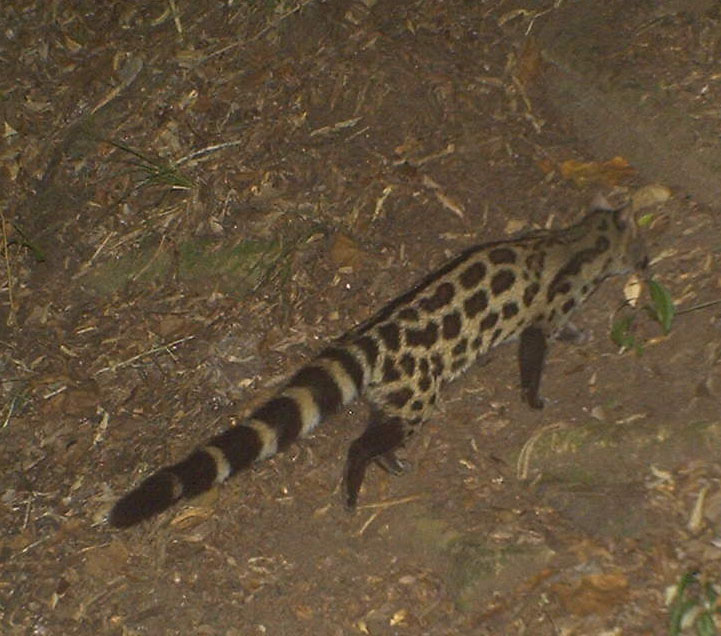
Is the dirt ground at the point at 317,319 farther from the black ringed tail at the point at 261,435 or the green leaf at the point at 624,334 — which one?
the black ringed tail at the point at 261,435

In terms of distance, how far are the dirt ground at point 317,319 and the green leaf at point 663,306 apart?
0.11 metres

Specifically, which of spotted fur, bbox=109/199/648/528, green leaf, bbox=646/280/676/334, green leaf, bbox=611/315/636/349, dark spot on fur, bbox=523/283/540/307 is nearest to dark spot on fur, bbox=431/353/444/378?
spotted fur, bbox=109/199/648/528

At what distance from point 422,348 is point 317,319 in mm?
1134

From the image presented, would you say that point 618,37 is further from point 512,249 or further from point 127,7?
point 127,7

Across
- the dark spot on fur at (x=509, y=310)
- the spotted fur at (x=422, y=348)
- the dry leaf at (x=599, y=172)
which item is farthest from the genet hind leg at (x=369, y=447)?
the dry leaf at (x=599, y=172)

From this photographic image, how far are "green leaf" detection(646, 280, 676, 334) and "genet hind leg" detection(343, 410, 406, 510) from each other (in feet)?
4.34

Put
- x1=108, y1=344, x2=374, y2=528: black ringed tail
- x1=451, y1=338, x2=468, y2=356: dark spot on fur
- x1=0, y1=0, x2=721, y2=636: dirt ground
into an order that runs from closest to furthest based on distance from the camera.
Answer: x1=108, y1=344, x2=374, y2=528: black ringed tail < x1=0, y1=0, x2=721, y2=636: dirt ground < x1=451, y1=338, x2=468, y2=356: dark spot on fur

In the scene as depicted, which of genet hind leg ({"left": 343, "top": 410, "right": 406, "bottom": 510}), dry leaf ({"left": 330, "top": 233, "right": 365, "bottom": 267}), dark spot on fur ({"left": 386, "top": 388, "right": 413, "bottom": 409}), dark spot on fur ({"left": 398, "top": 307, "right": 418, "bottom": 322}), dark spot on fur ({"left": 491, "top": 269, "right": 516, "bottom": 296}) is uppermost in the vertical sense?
dark spot on fur ({"left": 398, "top": 307, "right": 418, "bottom": 322})

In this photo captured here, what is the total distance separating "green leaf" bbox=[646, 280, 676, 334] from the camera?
18.0 feet

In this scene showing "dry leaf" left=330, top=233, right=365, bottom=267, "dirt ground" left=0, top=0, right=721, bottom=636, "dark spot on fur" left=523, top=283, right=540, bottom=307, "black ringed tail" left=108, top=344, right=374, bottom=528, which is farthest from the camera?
"dry leaf" left=330, top=233, right=365, bottom=267

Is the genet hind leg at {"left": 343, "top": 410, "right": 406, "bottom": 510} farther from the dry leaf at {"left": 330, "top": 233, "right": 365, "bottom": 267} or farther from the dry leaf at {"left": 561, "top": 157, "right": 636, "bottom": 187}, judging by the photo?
the dry leaf at {"left": 561, "top": 157, "right": 636, "bottom": 187}

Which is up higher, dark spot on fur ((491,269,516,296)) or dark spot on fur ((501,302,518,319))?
dark spot on fur ((491,269,516,296))

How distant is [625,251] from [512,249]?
675 mm

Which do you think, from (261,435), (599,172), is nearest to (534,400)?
(261,435)
